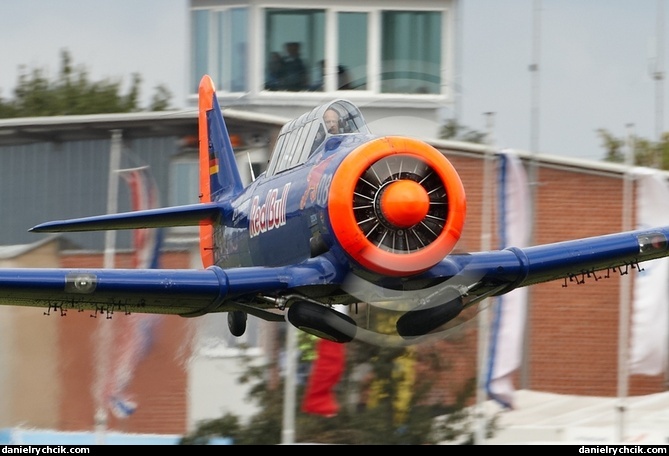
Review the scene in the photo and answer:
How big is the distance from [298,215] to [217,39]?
14928mm

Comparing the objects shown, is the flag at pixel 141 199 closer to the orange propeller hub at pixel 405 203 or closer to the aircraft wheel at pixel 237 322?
the aircraft wheel at pixel 237 322

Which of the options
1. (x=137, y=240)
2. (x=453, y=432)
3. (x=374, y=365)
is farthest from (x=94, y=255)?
(x=453, y=432)

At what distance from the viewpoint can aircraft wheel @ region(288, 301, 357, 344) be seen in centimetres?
1081

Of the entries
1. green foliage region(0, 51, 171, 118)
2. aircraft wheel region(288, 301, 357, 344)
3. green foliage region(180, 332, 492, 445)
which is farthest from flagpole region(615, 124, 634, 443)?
green foliage region(0, 51, 171, 118)

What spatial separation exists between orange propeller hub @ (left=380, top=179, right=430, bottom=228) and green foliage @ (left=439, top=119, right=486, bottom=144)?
36.3ft

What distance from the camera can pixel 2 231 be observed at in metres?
20.9

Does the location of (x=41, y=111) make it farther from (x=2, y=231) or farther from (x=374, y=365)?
(x=374, y=365)

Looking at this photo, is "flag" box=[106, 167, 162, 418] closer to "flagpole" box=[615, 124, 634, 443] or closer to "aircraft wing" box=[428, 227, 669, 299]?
"flagpole" box=[615, 124, 634, 443]

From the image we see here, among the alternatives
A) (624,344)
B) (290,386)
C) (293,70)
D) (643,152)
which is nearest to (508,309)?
(624,344)

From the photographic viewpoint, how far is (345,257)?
10664 mm

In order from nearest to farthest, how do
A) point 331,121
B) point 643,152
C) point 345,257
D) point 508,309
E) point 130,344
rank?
1. point 345,257
2. point 331,121
3. point 508,309
4. point 130,344
5. point 643,152

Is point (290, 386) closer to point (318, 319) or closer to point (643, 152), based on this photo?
point (318, 319)

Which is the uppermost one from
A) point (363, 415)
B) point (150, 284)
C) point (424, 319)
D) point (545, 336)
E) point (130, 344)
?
point (150, 284)

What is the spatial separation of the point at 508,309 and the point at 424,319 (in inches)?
312
